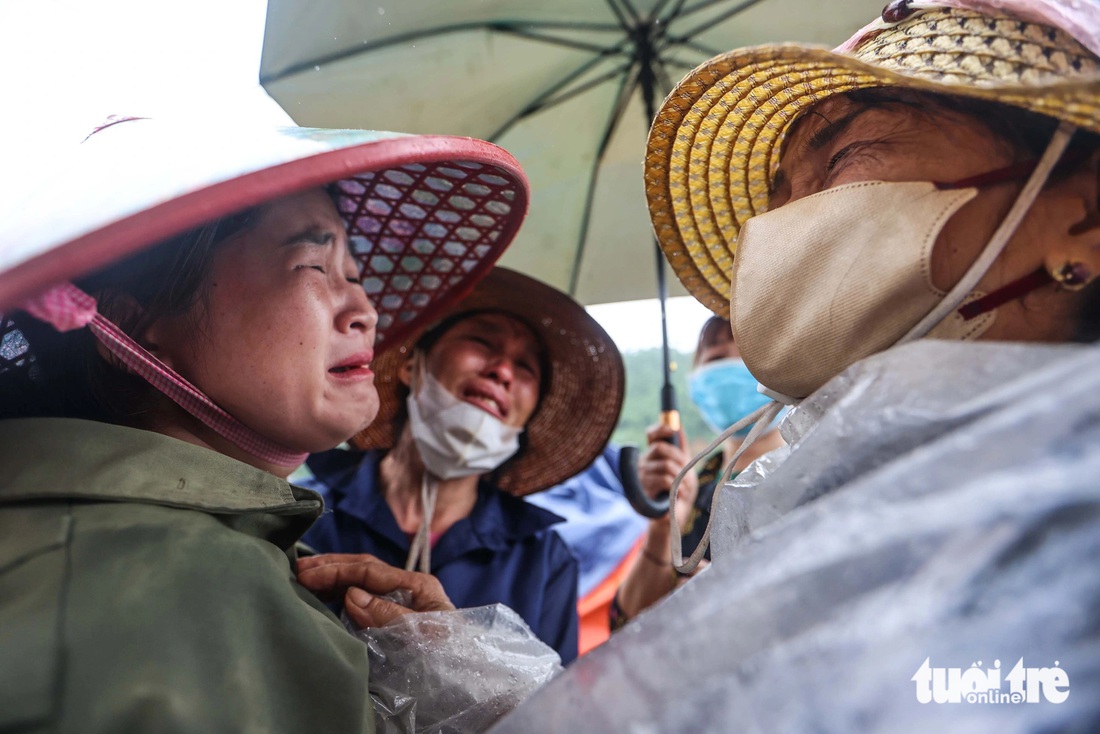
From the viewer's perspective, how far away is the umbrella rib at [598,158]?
2885 millimetres

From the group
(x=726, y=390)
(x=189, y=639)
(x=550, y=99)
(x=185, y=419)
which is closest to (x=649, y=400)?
(x=726, y=390)

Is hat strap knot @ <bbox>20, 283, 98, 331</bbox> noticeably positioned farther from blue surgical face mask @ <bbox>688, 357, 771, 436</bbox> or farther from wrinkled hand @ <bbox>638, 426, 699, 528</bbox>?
blue surgical face mask @ <bbox>688, 357, 771, 436</bbox>

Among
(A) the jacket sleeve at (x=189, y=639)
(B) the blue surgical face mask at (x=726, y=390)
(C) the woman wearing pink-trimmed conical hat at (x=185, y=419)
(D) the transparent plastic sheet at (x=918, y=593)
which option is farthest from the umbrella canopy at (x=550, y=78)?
(D) the transparent plastic sheet at (x=918, y=593)

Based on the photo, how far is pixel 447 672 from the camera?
4.17 feet

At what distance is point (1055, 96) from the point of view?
0.83 meters

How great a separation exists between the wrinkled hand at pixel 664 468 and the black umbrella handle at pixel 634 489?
90 mm

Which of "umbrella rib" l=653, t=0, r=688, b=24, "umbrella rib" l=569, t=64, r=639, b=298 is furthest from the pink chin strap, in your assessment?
"umbrella rib" l=653, t=0, r=688, b=24

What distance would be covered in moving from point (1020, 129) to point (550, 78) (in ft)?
6.46

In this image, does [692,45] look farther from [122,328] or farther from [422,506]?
[122,328]

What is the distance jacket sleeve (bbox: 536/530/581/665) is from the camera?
89.8 inches

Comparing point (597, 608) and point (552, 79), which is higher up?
point (552, 79)

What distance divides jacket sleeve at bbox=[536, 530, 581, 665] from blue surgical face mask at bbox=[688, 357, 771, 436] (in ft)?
3.79

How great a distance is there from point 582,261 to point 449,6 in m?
1.20

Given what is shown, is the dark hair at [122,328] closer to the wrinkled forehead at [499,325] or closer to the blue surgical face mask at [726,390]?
the wrinkled forehead at [499,325]
